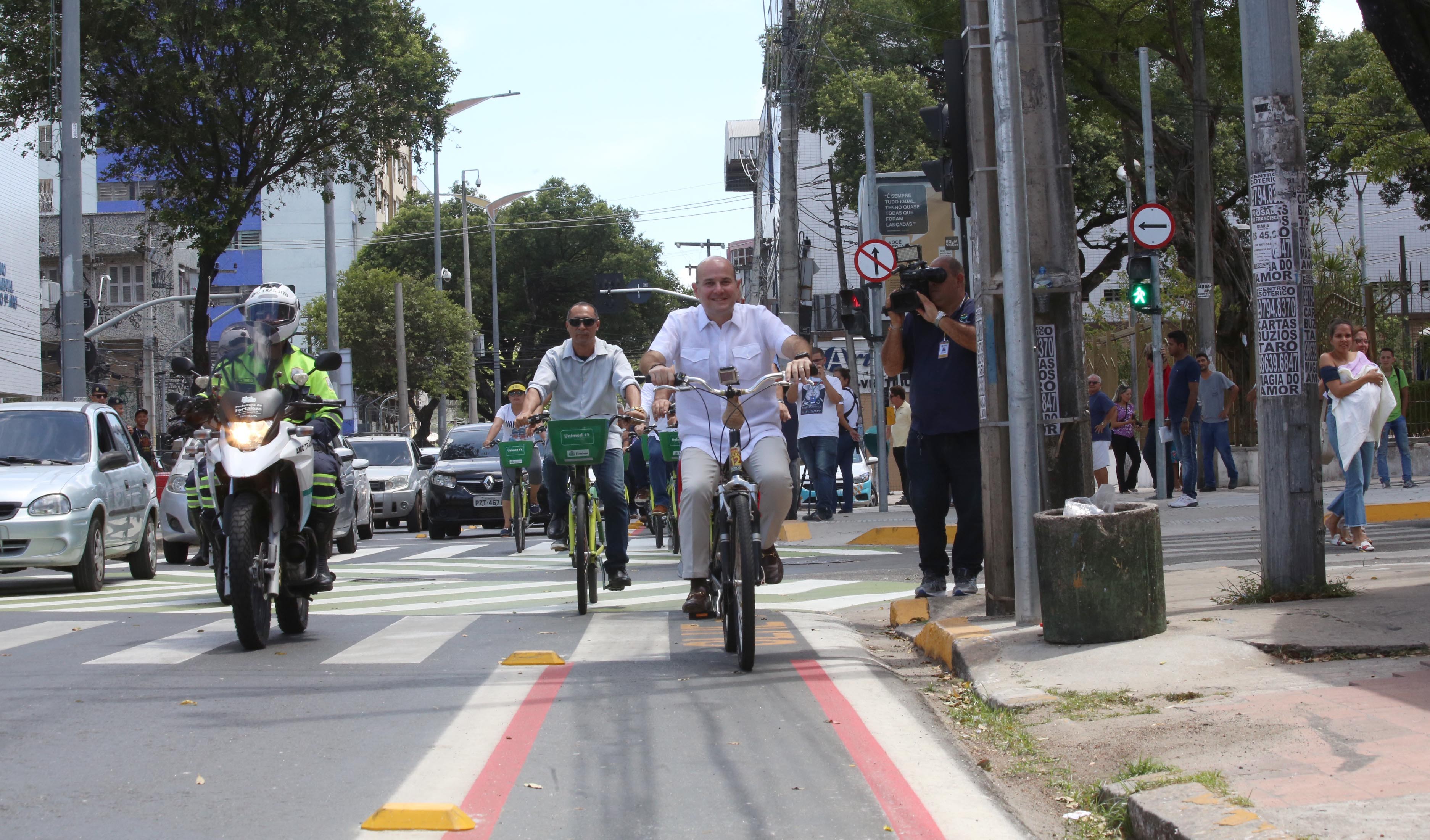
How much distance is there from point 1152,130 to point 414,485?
1375 centimetres

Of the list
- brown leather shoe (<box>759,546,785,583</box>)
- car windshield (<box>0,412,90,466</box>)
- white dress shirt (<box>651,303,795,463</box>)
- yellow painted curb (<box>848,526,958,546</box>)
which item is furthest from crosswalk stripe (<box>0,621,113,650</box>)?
yellow painted curb (<box>848,526,958,546</box>)

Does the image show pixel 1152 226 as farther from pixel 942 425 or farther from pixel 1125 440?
pixel 942 425

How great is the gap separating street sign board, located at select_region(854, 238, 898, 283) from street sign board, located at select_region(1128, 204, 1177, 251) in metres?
3.25

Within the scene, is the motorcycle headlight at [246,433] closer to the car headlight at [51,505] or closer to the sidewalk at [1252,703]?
the sidewalk at [1252,703]

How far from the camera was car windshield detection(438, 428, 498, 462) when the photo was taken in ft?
69.7

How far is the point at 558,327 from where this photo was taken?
2859 inches

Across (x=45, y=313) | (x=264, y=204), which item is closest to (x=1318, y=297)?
(x=45, y=313)

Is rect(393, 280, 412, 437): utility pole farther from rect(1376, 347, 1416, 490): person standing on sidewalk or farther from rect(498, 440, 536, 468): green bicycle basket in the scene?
rect(1376, 347, 1416, 490): person standing on sidewalk

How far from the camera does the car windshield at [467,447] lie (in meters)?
21.2

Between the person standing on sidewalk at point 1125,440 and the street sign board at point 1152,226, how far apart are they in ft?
9.22

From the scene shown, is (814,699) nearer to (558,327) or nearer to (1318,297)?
(1318,297)

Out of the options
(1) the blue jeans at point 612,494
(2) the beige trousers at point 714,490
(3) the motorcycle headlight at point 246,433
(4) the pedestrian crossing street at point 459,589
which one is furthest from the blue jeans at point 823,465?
(3) the motorcycle headlight at point 246,433

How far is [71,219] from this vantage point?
770 inches

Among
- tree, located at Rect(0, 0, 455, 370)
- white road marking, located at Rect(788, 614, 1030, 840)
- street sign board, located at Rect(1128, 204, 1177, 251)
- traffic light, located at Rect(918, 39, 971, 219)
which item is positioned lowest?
white road marking, located at Rect(788, 614, 1030, 840)
